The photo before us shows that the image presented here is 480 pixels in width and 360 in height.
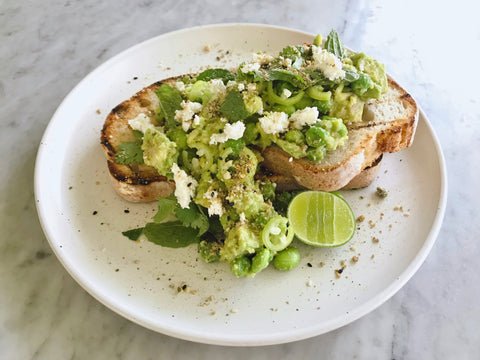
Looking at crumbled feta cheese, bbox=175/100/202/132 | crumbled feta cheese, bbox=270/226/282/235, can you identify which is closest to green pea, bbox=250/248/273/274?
crumbled feta cheese, bbox=270/226/282/235

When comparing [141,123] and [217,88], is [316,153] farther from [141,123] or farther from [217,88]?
[141,123]

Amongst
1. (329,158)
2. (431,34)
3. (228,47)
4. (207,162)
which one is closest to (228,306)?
(207,162)

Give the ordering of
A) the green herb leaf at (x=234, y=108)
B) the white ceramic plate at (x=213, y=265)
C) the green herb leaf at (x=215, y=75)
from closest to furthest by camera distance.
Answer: the white ceramic plate at (x=213, y=265), the green herb leaf at (x=234, y=108), the green herb leaf at (x=215, y=75)

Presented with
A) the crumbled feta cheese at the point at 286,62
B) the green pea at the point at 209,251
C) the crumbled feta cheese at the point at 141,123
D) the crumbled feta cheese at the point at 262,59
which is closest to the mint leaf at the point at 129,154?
the crumbled feta cheese at the point at 141,123

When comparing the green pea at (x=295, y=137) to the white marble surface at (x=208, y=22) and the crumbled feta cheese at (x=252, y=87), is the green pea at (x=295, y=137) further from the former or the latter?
the white marble surface at (x=208, y=22)

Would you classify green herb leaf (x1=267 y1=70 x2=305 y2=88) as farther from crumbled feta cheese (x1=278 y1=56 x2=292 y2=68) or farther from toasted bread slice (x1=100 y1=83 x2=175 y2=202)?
toasted bread slice (x1=100 y1=83 x2=175 y2=202)

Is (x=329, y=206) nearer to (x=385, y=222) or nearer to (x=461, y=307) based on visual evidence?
(x=385, y=222)
